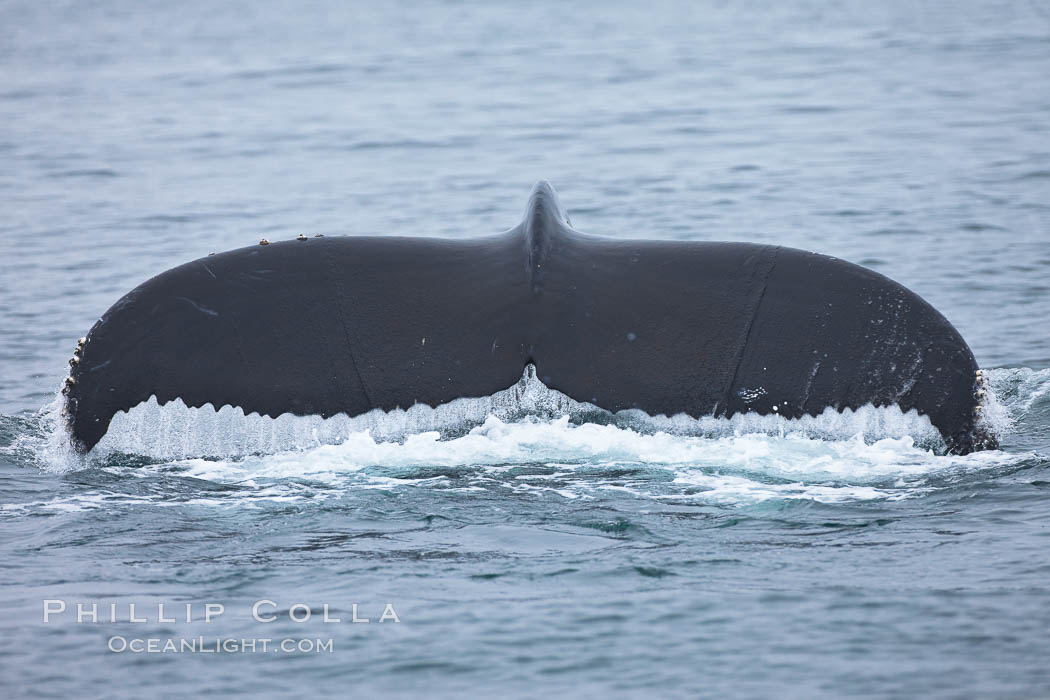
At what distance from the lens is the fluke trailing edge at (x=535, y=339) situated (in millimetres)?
6781

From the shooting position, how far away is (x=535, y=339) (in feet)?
22.9

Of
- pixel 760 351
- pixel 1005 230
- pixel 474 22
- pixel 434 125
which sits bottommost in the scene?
pixel 760 351

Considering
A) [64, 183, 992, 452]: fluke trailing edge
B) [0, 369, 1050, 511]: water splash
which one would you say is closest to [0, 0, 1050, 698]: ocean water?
[0, 369, 1050, 511]: water splash

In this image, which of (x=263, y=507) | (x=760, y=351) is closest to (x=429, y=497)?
(x=263, y=507)

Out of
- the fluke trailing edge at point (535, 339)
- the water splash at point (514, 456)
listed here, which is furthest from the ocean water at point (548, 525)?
the fluke trailing edge at point (535, 339)

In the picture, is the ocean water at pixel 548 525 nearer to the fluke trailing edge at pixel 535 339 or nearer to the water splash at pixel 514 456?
the water splash at pixel 514 456

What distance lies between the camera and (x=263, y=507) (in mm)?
7090

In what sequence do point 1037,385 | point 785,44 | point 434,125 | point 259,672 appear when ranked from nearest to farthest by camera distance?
point 259,672 → point 1037,385 → point 434,125 → point 785,44

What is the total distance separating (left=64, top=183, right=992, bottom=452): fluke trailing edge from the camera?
6.78m

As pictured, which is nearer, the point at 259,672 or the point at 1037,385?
the point at 259,672

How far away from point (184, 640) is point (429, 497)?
161cm

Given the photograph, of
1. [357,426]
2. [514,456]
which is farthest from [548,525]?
[357,426]

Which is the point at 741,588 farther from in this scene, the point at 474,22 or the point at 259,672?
the point at 474,22

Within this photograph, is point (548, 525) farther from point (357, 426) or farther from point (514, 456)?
point (357, 426)
